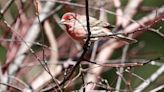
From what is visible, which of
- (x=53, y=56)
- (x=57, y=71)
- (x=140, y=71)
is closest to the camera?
(x=57, y=71)

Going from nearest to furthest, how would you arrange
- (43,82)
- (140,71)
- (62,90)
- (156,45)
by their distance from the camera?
(62,90) < (43,82) < (140,71) < (156,45)

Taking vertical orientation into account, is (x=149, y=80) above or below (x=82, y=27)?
below

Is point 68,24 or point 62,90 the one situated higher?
point 68,24

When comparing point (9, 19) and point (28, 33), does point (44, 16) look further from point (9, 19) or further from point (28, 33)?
point (9, 19)

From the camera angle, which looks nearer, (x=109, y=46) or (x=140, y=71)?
(x=109, y=46)

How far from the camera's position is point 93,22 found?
3801mm

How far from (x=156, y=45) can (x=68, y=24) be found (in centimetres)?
604

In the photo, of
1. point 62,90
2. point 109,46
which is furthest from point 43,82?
point 62,90

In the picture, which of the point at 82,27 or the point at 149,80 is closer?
the point at 149,80

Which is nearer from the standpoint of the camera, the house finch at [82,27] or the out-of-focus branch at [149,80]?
the out-of-focus branch at [149,80]

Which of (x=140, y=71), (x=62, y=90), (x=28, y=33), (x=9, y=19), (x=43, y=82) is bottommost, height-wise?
(x=62, y=90)

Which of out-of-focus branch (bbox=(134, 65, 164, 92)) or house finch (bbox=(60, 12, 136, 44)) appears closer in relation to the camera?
out-of-focus branch (bbox=(134, 65, 164, 92))

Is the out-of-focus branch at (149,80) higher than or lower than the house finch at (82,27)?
lower

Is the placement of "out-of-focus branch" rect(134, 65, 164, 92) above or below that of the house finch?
below
